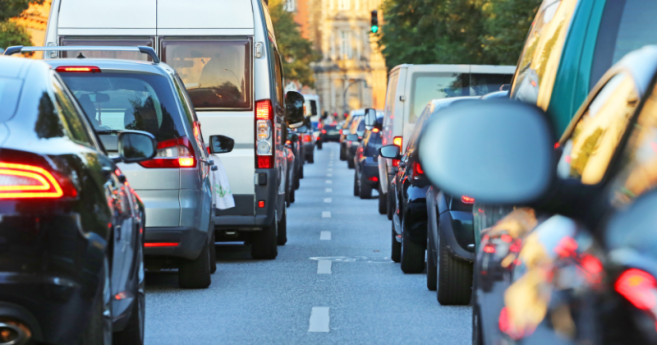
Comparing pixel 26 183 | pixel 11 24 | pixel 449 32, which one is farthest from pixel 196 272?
pixel 449 32

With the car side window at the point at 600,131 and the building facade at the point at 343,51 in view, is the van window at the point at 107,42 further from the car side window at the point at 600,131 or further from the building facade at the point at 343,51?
the building facade at the point at 343,51

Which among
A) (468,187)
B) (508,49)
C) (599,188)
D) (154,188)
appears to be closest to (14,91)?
(468,187)

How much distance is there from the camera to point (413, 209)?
32.6ft

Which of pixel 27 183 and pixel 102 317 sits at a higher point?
pixel 27 183

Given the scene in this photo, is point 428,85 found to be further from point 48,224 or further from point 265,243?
point 48,224

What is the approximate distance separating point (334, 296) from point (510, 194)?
6.47 m

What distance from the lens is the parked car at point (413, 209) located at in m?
9.89

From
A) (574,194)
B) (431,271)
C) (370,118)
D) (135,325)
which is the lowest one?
(431,271)

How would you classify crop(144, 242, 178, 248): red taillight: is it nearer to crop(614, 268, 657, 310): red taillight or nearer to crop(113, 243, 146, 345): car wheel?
crop(113, 243, 146, 345): car wheel

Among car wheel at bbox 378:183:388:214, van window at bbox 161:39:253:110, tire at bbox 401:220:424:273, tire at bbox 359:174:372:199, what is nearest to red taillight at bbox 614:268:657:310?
tire at bbox 401:220:424:273

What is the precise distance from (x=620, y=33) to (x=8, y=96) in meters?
2.12

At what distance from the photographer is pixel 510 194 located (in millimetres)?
2541

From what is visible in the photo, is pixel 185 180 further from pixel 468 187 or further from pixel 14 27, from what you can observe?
pixel 14 27

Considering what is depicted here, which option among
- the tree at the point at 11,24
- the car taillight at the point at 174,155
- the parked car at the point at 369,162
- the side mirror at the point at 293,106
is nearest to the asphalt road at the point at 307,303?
the car taillight at the point at 174,155
